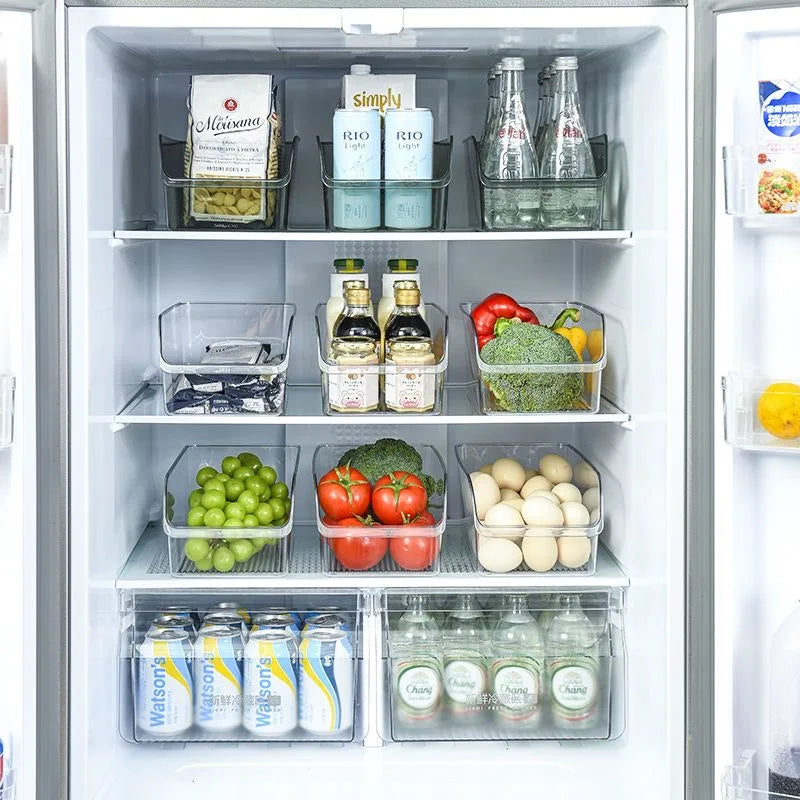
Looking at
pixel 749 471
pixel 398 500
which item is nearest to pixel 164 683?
pixel 398 500

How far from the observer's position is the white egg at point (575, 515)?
81.4 inches

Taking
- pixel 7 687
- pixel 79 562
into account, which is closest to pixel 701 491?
pixel 79 562

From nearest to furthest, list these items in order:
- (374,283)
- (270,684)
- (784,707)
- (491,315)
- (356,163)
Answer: (784,707) → (356,163) → (270,684) → (491,315) → (374,283)

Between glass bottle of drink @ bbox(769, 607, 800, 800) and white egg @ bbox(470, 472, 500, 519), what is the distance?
59cm

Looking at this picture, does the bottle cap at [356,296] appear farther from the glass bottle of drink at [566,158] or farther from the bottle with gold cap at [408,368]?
the glass bottle of drink at [566,158]

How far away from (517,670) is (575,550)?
256 mm

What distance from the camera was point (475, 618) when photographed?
6.97ft

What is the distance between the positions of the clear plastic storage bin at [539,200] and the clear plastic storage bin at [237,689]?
0.77 meters

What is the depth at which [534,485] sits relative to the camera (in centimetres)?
220

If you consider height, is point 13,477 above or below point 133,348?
below

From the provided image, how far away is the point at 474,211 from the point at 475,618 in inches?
31.8

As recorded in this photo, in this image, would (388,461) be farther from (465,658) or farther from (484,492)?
(465,658)

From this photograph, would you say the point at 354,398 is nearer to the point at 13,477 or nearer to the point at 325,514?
the point at 325,514

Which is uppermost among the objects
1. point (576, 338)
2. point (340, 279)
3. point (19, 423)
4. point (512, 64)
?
point (512, 64)
